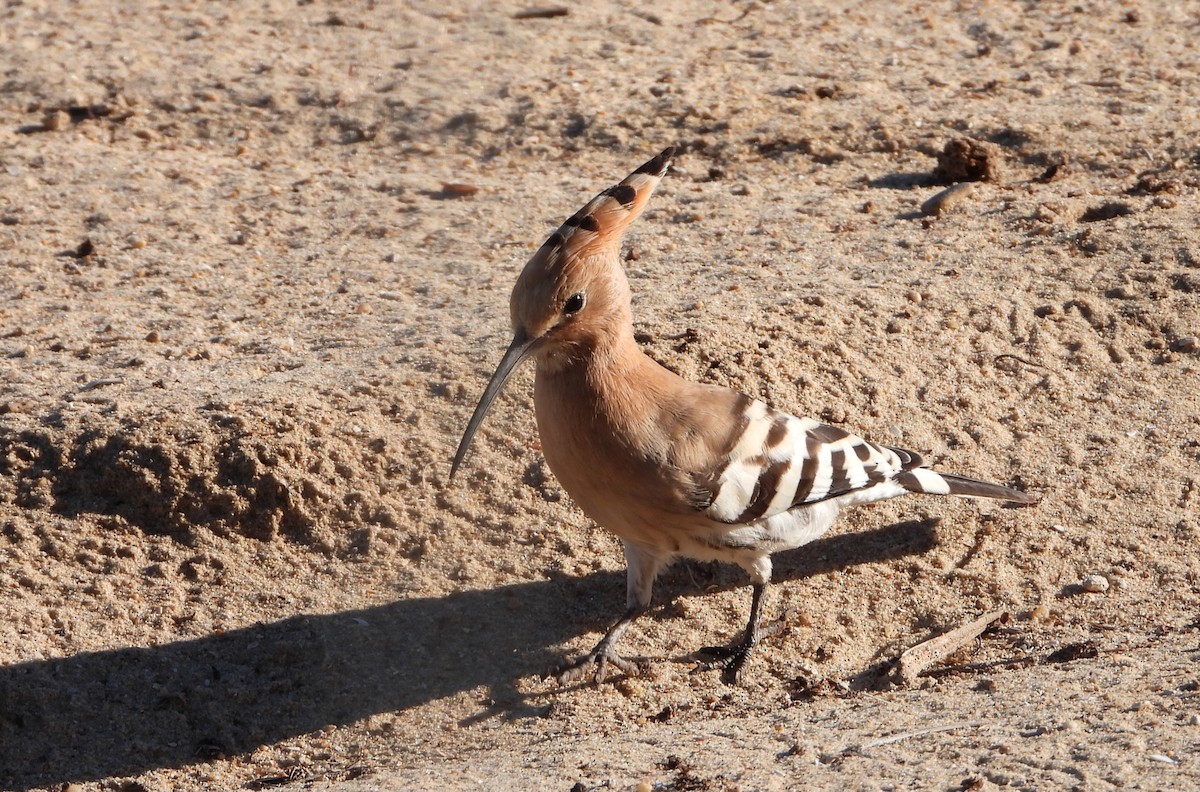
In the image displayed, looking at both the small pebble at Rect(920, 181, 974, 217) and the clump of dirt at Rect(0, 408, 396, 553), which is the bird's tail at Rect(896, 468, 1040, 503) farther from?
the small pebble at Rect(920, 181, 974, 217)

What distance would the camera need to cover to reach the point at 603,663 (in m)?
4.45

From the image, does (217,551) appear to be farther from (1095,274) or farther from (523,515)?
(1095,274)

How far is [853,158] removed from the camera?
22.9 ft

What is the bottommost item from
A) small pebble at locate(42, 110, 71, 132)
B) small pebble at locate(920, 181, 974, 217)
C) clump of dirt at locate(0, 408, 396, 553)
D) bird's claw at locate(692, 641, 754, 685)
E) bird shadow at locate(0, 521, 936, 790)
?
bird shadow at locate(0, 521, 936, 790)

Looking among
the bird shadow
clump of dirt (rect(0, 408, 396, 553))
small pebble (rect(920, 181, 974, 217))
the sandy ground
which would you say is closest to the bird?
the bird shadow

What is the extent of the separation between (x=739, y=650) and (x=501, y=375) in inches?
47.2

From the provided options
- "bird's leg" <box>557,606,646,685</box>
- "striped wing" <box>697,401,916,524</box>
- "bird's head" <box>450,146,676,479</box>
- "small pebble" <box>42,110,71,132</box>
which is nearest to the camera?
"bird's head" <box>450,146,676,479</box>

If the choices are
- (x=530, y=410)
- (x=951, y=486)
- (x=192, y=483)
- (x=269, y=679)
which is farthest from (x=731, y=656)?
(x=192, y=483)

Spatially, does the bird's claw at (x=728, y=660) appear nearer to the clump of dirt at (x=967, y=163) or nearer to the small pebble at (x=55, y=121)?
the clump of dirt at (x=967, y=163)

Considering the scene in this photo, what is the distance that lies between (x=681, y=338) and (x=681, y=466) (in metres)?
1.11

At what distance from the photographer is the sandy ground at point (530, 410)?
4.13m

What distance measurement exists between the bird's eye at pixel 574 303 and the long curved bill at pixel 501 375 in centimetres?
14

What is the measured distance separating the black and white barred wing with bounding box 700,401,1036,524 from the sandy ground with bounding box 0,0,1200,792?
13.7 inches

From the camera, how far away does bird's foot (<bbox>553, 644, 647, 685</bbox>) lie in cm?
444
